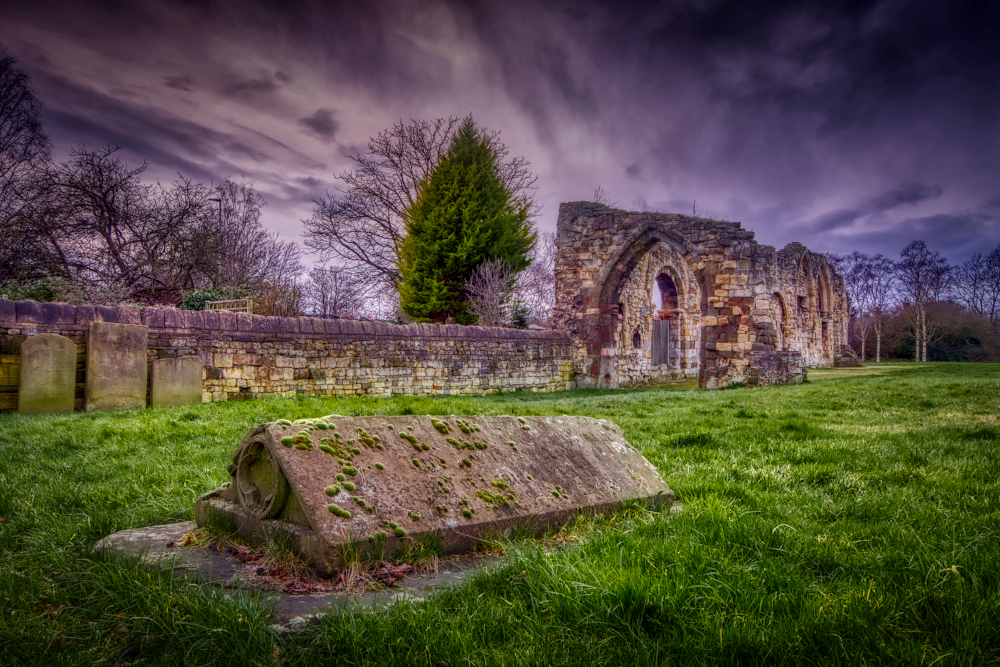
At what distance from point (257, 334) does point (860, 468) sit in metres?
9.92

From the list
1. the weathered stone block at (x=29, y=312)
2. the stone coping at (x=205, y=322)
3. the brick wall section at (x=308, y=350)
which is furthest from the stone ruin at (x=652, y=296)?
the weathered stone block at (x=29, y=312)

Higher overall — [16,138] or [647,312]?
[16,138]

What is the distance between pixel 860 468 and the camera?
3850 millimetres

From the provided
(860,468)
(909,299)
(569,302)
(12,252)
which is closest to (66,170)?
(12,252)

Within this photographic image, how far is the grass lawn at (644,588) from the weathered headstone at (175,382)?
5283mm

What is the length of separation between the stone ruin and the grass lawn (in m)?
11.9

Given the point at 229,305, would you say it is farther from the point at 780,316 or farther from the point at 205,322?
the point at 780,316

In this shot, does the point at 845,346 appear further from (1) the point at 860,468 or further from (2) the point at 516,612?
(2) the point at 516,612

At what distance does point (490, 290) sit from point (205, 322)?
10787mm

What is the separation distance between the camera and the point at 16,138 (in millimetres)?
16594

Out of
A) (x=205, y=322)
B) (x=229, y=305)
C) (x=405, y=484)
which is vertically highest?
(x=229, y=305)

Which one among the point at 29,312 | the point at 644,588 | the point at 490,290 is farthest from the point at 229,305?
the point at 644,588

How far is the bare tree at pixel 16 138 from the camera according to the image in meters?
16.2

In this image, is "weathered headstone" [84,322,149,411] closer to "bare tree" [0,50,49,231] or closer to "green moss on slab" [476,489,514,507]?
"green moss on slab" [476,489,514,507]
